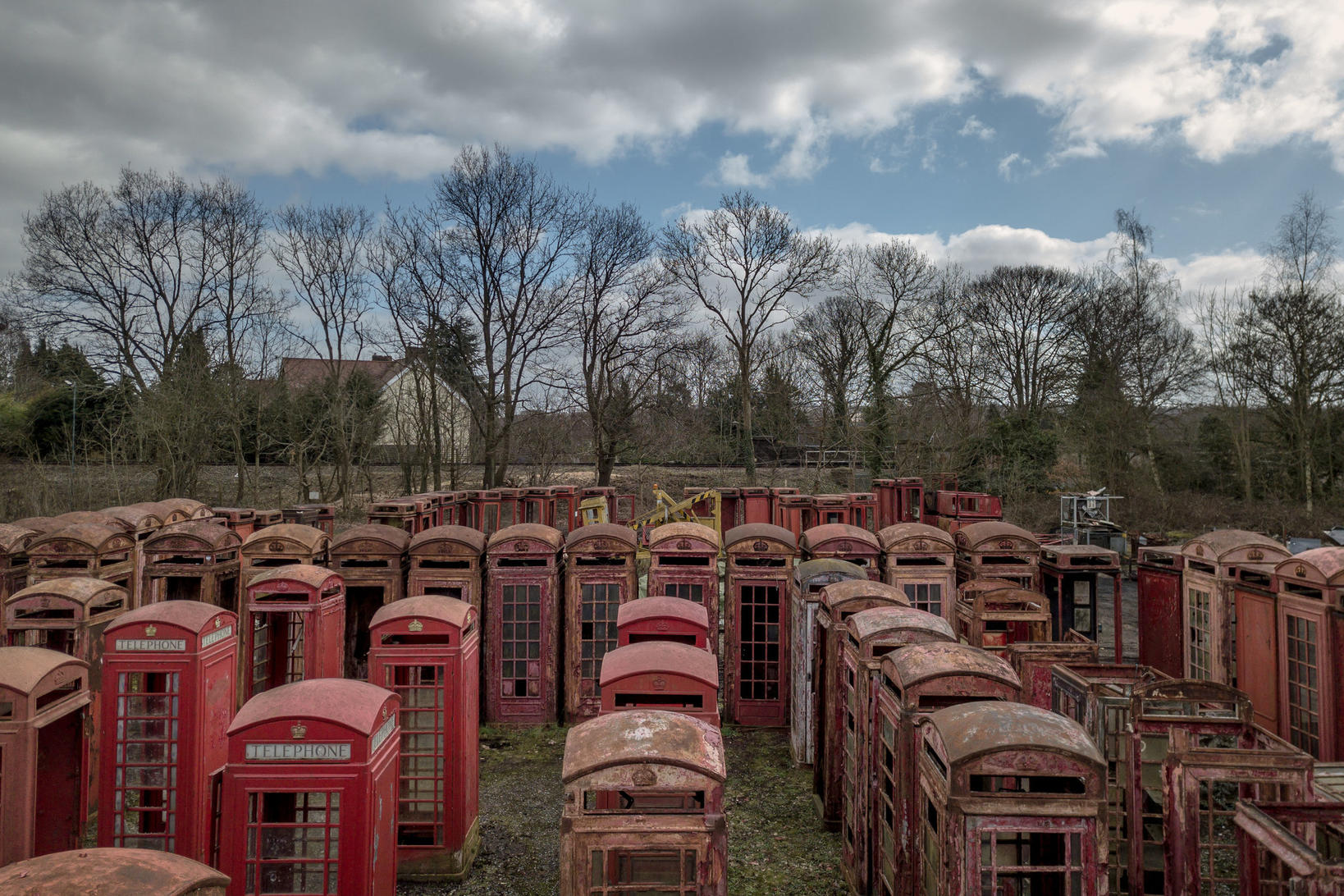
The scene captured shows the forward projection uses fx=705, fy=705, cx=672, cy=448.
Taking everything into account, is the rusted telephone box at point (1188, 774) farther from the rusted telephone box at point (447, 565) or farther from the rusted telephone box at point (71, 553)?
the rusted telephone box at point (71, 553)

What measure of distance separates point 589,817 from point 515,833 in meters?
3.67

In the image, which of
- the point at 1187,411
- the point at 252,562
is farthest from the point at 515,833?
the point at 1187,411

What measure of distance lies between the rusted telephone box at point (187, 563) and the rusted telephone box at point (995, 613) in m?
10.2

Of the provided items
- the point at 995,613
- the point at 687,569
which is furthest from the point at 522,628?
the point at 995,613

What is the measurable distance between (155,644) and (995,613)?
927 centimetres

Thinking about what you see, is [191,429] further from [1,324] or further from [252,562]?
[252,562]

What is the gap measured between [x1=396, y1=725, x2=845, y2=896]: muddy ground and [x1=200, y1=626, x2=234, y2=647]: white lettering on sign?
2.73m

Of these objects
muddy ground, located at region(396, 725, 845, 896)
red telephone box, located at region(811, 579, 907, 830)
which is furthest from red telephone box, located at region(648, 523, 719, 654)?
red telephone box, located at region(811, 579, 907, 830)

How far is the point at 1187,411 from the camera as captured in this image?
99.3ft

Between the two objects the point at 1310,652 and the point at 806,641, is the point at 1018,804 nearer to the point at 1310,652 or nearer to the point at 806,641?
the point at 806,641

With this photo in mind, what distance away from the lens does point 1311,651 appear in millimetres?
7812

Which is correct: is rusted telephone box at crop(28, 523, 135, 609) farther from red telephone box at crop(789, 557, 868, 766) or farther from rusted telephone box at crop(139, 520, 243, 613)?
red telephone box at crop(789, 557, 868, 766)

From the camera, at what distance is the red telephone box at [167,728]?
596cm

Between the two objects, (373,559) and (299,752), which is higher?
(373,559)
